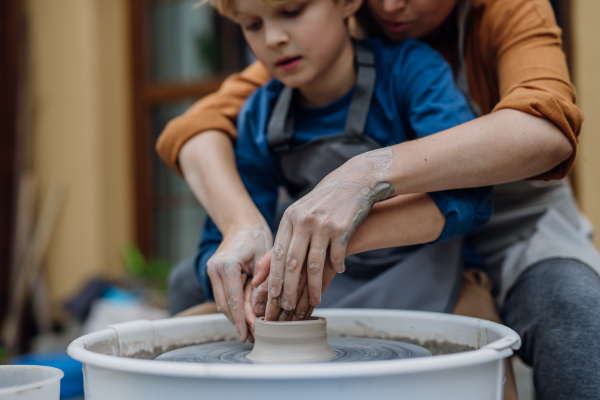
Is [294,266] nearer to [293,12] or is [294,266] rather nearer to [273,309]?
[273,309]

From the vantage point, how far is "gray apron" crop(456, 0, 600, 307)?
1.08 m

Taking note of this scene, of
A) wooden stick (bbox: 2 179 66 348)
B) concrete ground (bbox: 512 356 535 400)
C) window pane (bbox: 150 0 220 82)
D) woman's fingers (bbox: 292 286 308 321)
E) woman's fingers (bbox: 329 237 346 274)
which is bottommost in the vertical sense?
concrete ground (bbox: 512 356 535 400)

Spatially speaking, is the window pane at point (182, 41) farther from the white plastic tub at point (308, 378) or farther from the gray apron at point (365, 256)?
the white plastic tub at point (308, 378)

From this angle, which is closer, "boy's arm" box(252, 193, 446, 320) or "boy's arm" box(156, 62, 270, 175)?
"boy's arm" box(252, 193, 446, 320)

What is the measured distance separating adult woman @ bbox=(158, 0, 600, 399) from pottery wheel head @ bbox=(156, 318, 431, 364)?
7 centimetres

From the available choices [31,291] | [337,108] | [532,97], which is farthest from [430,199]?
[31,291]

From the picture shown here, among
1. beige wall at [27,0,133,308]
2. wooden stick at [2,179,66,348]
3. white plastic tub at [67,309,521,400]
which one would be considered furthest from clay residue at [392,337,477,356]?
wooden stick at [2,179,66,348]

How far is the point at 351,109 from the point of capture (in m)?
1.06

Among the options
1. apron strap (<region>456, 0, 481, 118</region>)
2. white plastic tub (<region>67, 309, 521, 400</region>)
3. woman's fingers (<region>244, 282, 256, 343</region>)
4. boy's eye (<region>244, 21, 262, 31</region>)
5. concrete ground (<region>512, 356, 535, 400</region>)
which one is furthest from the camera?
concrete ground (<region>512, 356, 535, 400</region>)

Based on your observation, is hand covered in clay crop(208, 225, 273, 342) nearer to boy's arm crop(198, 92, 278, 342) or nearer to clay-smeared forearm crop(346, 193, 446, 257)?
boy's arm crop(198, 92, 278, 342)

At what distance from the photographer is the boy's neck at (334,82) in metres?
1.09

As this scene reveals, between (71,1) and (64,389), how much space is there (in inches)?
94.3

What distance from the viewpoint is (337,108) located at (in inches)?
44.0

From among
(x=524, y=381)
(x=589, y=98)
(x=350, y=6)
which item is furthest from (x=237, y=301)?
(x=589, y=98)
